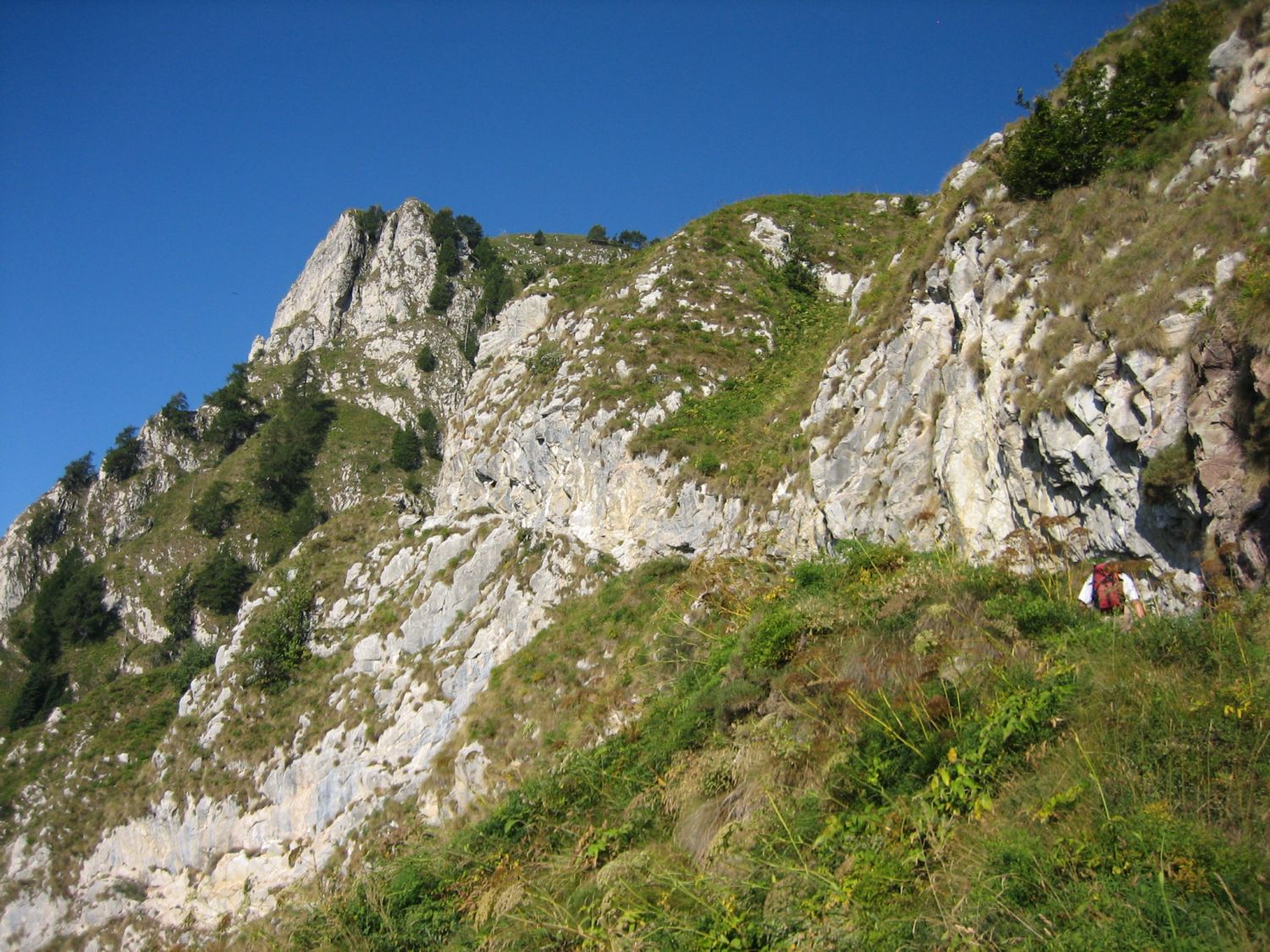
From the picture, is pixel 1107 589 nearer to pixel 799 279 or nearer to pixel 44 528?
pixel 799 279

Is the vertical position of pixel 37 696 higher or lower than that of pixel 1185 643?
higher

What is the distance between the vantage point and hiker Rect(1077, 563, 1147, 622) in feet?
23.9

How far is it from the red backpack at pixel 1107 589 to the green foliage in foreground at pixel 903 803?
39 cm

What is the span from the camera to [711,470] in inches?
894

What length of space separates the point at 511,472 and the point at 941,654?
24.0 metres

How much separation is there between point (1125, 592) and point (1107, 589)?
225 millimetres

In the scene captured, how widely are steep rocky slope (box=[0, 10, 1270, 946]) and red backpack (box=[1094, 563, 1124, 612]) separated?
351 mm

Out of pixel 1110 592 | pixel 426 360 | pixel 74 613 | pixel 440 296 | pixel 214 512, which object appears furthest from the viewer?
pixel 440 296

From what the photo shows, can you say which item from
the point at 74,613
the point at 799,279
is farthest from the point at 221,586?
the point at 799,279

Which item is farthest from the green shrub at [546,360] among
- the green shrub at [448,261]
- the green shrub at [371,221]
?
the green shrub at [371,221]

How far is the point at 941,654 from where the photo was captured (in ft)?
22.4

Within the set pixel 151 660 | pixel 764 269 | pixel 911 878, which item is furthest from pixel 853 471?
pixel 151 660

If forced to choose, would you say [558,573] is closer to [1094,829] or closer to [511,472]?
[511,472]

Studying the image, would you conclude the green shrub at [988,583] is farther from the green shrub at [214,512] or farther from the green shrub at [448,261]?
the green shrub at [448,261]
